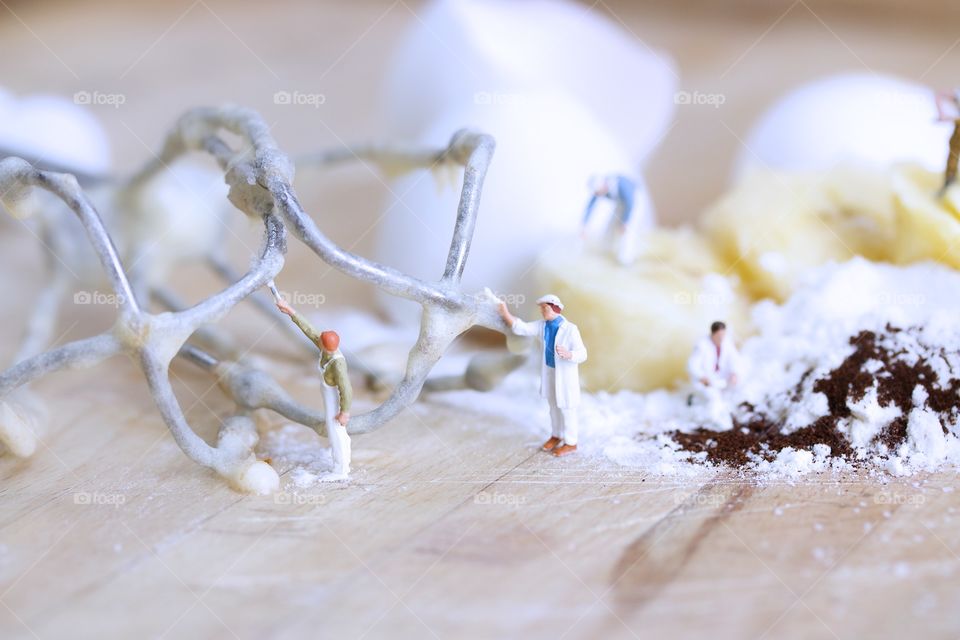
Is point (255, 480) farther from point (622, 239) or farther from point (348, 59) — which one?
point (348, 59)

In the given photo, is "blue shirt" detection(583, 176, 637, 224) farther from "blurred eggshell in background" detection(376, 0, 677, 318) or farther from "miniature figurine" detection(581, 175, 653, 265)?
"blurred eggshell in background" detection(376, 0, 677, 318)

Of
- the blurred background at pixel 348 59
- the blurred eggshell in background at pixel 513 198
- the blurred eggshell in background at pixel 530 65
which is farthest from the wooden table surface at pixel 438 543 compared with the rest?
the blurred background at pixel 348 59

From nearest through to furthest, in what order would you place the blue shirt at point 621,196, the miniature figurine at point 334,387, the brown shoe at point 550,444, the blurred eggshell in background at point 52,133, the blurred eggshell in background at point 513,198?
1. the miniature figurine at point 334,387
2. the brown shoe at point 550,444
3. the blue shirt at point 621,196
4. the blurred eggshell in background at point 513,198
5. the blurred eggshell in background at point 52,133

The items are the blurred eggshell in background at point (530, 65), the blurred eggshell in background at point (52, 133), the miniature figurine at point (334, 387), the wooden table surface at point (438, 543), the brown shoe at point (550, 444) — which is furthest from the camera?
the blurred eggshell in background at point (530, 65)

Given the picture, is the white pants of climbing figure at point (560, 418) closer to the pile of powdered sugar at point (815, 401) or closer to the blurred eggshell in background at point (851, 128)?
the pile of powdered sugar at point (815, 401)

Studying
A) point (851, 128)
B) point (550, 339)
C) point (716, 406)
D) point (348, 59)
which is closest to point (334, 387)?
point (550, 339)

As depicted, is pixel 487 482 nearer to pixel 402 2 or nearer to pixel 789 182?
pixel 789 182
